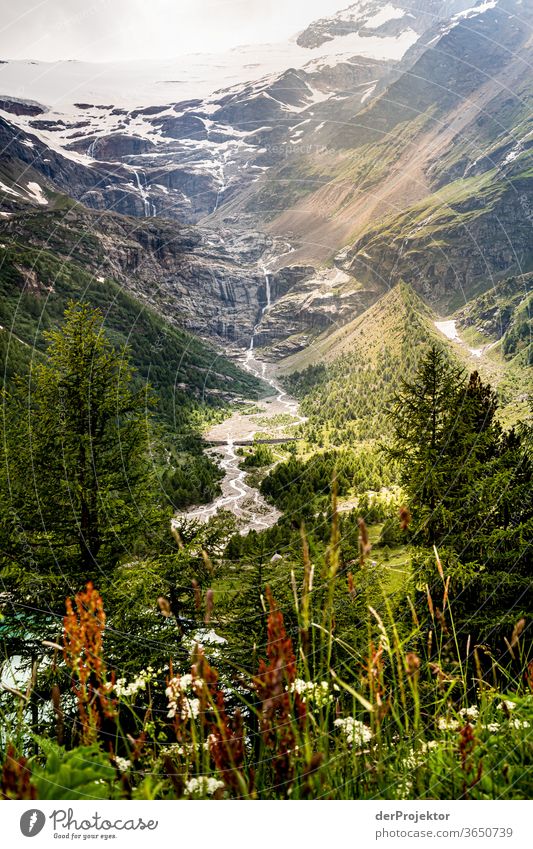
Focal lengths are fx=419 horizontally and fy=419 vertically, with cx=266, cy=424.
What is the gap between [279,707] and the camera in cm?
130

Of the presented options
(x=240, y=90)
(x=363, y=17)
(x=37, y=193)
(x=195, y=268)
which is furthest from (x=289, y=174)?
(x=37, y=193)

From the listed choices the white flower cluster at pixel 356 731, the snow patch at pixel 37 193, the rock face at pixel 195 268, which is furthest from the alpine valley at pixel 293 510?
the snow patch at pixel 37 193

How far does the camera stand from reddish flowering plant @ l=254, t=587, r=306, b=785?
1042 millimetres

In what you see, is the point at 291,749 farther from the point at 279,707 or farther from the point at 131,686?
the point at 131,686

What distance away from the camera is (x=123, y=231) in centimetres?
8681

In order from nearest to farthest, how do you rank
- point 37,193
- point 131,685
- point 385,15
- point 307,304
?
point 131,685 < point 385,15 < point 307,304 < point 37,193

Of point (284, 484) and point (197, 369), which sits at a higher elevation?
point (197, 369)

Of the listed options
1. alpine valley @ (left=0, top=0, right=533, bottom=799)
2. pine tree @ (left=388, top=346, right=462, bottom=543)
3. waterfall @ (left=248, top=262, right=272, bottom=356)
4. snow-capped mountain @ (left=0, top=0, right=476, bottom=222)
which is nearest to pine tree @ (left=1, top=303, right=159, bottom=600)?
alpine valley @ (left=0, top=0, right=533, bottom=799)

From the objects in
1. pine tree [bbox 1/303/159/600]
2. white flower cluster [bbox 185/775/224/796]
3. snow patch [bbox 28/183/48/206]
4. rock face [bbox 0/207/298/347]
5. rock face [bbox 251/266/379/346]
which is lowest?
white flower cluster [bbox 185/775/224/796]

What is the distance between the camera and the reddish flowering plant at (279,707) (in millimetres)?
1042

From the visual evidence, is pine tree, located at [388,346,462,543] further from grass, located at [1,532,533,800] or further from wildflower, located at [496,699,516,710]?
grass, located at [1,532,533,800]
